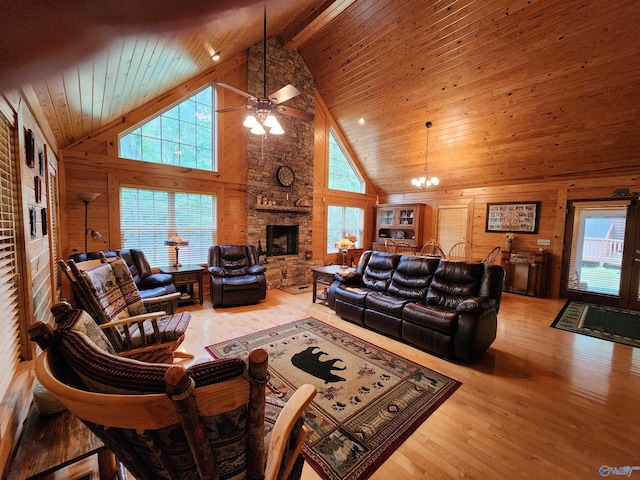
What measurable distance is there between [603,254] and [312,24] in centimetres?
678

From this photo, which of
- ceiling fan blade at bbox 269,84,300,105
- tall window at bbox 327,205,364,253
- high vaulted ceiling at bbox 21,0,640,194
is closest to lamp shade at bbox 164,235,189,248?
high vaulted ceiling at bbox 21,0,640,194

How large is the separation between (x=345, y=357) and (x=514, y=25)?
4.93 meters

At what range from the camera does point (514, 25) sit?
375 cm

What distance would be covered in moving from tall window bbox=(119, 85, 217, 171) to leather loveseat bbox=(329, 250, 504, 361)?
3548mm

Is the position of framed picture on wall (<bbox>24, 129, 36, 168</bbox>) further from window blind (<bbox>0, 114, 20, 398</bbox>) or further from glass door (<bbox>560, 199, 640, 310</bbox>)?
glass door (<bbox>560, 199, 640, 310</bbox>)

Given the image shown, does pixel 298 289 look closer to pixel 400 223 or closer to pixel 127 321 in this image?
pixel 400 223

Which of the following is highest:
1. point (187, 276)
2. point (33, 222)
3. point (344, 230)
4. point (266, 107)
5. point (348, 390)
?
point (266, 107)

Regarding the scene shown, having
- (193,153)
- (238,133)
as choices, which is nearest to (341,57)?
(238,133)

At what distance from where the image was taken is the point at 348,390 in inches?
92.6

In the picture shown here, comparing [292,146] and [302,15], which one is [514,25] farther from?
[292,146]

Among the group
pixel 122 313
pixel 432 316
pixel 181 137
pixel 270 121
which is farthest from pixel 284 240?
pixel 122 313

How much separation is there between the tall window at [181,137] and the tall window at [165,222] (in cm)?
61

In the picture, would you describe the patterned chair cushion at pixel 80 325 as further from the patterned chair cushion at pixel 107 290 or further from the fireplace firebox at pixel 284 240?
the fireplace firebox at pixel 284 240

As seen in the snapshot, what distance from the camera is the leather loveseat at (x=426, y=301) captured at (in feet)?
9.28
